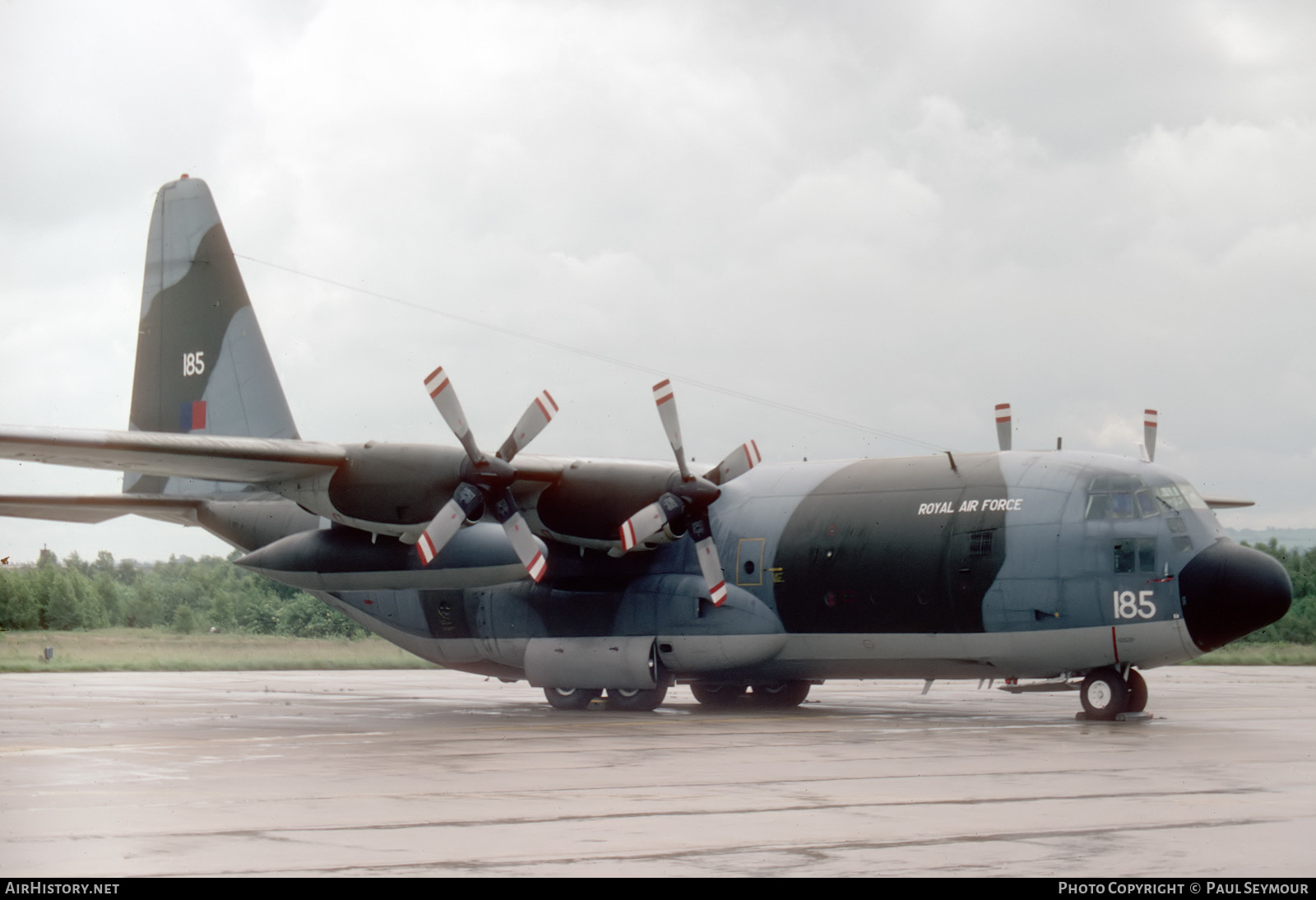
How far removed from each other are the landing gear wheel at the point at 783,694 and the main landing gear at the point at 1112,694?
5297mm

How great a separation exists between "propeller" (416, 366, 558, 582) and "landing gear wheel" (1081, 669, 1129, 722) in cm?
791

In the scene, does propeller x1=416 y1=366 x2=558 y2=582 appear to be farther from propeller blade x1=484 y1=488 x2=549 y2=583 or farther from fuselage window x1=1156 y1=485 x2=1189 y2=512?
fuselage window x1=1156 y1=485 x2=1189 y2=512

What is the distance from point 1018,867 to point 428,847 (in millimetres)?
3588

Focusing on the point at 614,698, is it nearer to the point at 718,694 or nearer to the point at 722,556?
the point at 718,694

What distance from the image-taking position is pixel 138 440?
1833 cm

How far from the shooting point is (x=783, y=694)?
2300 cm

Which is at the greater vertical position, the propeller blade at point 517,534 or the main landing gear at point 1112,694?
the propeller blade at point 517,534

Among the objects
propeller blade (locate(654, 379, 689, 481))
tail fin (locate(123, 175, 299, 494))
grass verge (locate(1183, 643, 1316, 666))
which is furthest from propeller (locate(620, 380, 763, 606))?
grass verge (locate(1183, 643, 1316, 666))

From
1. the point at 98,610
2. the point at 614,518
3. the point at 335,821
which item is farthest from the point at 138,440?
the point at 98,610

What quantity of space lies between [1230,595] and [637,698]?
9395mm

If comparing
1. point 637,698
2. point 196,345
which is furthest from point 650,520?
point 196,345

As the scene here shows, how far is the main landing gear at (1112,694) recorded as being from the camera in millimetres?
18516

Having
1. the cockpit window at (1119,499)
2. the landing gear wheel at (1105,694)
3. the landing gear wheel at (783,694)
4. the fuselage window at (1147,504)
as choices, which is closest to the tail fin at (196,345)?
the landing gear wheel at (783,694)

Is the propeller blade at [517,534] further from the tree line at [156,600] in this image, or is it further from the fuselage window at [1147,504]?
the tree line at [156,600]
